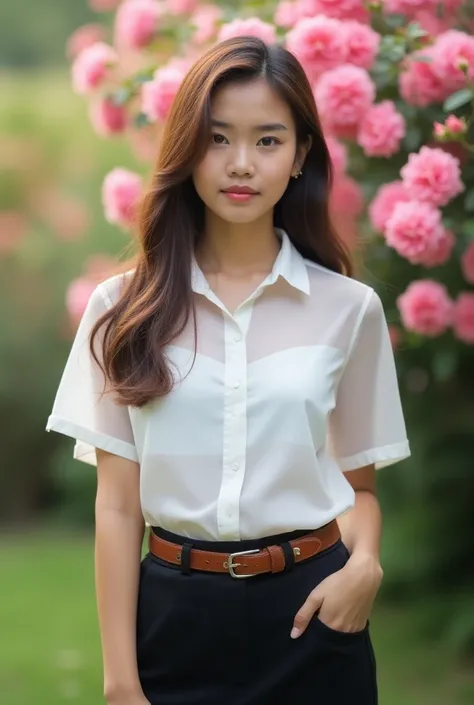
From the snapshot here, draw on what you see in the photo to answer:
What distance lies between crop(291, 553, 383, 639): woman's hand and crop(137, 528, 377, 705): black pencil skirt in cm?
1

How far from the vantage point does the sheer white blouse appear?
2.02 metres

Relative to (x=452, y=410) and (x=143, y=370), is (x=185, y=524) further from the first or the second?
(x=452, y=410)

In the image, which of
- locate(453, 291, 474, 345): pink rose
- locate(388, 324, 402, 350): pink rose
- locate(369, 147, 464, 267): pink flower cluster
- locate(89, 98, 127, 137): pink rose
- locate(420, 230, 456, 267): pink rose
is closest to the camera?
locate(369, 147, 464, 267): pink flower cluster

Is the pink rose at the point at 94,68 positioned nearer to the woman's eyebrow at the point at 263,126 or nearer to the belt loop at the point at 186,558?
the woman's eyebrow at the point at 263,126

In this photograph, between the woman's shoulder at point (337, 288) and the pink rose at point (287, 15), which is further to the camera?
the pink rose at point (287, 15)

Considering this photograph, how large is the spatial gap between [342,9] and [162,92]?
1.70ft

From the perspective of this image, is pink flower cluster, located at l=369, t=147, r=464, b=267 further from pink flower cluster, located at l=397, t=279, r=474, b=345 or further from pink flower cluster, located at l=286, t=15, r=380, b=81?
pink flower cluster, located at l=286, t=15, r=380, b=81

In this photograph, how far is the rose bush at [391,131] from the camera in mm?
3010

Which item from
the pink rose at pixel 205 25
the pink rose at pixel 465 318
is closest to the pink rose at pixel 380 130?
the pink rose at pixel 465 318

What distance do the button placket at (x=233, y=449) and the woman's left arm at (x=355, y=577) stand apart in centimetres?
19

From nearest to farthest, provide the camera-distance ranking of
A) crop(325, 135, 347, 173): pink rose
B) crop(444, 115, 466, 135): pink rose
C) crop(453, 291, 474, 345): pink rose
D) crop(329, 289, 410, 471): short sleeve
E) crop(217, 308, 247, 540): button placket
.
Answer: crop(217, 308, 247, 540): button placket
crop(329, 289, 410, 471): short sleeve
crop(444, 115, 466, 135): pink rose
crop(325, 135, 347, 173): pink rose
crop(453, 291, 474, 345): pink rose

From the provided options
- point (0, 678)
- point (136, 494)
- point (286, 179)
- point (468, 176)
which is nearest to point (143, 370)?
point (136, 494)

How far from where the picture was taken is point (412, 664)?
13.7 feet

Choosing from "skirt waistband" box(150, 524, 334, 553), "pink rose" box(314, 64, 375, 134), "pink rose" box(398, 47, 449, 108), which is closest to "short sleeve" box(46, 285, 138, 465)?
"skirt waistband" box(150, 524, 334, 553)
